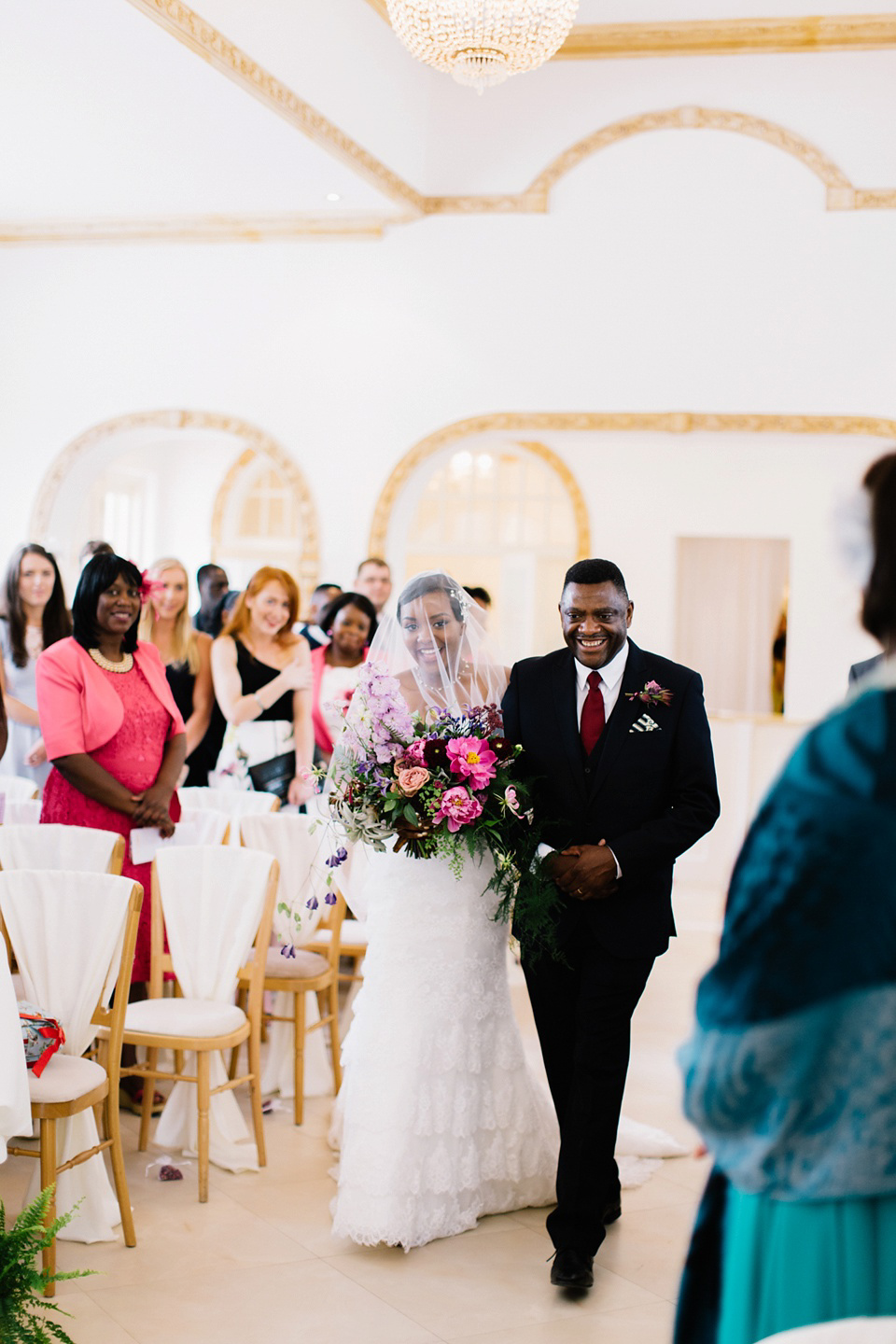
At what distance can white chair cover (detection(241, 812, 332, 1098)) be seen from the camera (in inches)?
217

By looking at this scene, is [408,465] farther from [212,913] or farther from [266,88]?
[212,913]

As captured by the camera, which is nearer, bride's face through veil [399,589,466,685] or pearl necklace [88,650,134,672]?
bride's face through veil [399,589,466,685]

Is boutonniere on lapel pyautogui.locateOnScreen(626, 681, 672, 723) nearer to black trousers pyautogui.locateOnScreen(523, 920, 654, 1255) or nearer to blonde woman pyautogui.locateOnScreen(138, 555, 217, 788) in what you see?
black trousers pyautogui.locateOnScreen(523, 920, 654, 1255)

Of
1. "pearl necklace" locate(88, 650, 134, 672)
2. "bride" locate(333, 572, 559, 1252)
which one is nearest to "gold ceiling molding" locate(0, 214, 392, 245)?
"pearl necklace" locate(88, 650, 134, 672)

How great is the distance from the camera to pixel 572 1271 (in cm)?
387

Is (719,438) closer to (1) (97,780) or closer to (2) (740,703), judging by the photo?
(1) (97,780)

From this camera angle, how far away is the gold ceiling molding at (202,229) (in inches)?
373

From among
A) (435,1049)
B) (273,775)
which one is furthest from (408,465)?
(435,1049)

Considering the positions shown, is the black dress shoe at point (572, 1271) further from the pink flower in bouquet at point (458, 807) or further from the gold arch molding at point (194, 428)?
the gold arch molding at point (194, 428)

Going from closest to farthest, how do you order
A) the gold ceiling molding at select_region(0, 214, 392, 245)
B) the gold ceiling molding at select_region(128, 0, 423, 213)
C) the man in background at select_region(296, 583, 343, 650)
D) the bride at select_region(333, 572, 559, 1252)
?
the bride at select_region(333, 572, 559, 1252)
the gold ceiling molding at select_region(128, 0, 423, 213)
the man in background at select_region(296, 583, 343, 650)
the gold ceiling molding at select_region(0, 214, 392, 245)

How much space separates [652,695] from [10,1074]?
6.62 ft

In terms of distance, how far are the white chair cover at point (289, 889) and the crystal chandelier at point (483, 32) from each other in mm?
4069

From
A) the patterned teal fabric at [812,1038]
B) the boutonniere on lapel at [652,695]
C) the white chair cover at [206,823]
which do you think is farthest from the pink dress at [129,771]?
the patterned teal fabric at [812,1038]

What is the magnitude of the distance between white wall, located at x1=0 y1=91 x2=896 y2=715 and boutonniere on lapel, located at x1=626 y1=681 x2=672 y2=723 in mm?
5126
